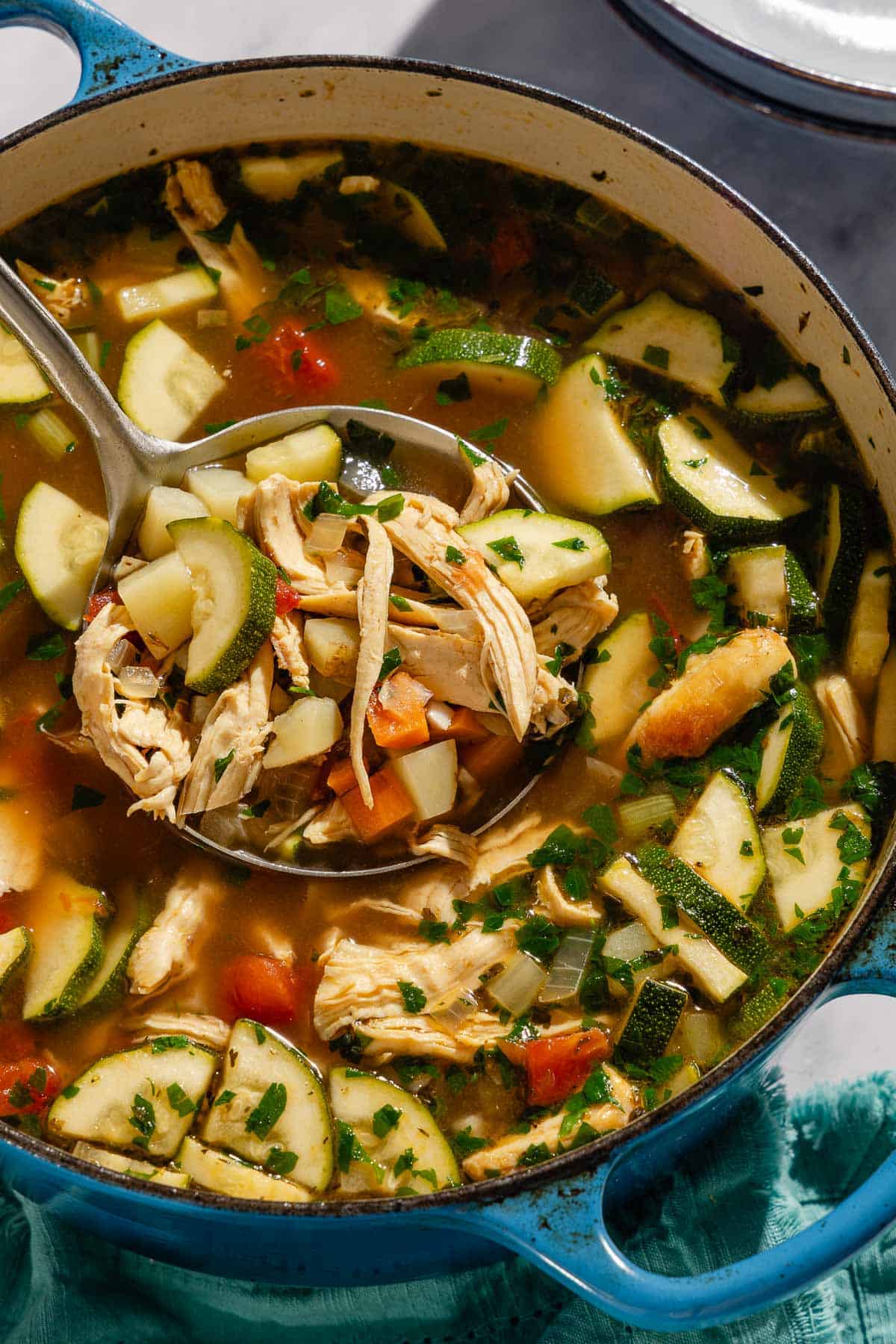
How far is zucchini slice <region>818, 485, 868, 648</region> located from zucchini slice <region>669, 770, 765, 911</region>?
0.42 m

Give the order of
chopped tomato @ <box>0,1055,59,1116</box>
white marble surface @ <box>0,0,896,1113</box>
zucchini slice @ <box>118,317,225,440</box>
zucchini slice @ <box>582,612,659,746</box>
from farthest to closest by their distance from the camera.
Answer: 1. white marble surface @ <box>0,0,896,1113</box>
2. zucchini slice @ <box>118,317,225,440</box>
3. zucchini slice @ <box>582,612,659,746</box>
4. chopped tomato @ <box>0,1055,59,1116</box>

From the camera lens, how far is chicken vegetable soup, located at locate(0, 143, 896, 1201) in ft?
8.05

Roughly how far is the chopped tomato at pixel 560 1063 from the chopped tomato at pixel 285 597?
96cm

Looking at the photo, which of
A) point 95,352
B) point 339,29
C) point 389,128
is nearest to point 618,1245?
point 95,352

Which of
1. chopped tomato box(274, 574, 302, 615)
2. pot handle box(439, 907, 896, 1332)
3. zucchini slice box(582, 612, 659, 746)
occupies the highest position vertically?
chopped tomato box(274, 574, 302, 615)

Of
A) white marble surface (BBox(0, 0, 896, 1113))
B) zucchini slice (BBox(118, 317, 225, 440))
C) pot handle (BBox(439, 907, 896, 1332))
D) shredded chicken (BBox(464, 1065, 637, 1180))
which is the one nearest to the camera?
pot handle (BBox(439, 907, 896, 1332))

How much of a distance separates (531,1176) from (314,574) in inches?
47.3

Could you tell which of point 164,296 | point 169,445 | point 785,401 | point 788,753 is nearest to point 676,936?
point 788,753

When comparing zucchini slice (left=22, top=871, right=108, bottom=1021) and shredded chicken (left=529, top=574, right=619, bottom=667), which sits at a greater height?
shredded chicken (left=529, top=574, right=619, bottom=667)

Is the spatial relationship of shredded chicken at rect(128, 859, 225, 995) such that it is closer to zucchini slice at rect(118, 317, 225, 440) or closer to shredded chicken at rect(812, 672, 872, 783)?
zucchini slice at rect(118, 317, 225, 440)

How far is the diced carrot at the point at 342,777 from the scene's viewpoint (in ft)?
8.23

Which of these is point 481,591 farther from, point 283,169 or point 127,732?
point 283,169

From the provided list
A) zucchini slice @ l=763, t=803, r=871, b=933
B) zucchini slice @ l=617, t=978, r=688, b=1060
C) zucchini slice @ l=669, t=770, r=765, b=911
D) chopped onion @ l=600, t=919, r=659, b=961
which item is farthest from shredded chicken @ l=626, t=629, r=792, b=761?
zucchini slice @ l=617, t=978, r=688, b=1060

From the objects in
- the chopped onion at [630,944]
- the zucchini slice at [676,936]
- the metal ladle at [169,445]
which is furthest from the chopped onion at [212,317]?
the chopped onion at [630,944]
